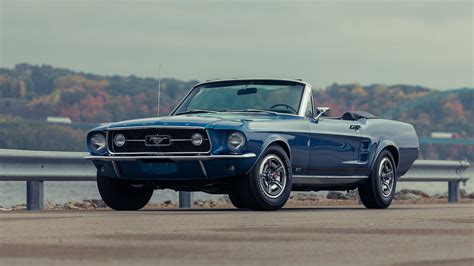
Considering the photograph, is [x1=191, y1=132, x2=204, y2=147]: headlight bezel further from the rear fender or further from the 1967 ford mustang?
the rear fender

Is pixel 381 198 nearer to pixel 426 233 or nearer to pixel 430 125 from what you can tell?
pixel 426 233

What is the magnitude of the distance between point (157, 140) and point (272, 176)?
1162 mm

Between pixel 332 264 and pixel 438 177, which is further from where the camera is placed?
pixel 438 177

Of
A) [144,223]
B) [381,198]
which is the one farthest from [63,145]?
[144,223]

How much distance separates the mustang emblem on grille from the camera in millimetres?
12273

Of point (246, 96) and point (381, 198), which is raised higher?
point (246, 96)

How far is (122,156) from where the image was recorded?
12547 millimetres

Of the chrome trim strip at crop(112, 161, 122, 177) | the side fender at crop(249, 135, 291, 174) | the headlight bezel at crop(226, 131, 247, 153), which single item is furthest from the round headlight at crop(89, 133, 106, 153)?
the side fender at crop(249, 135, 291, 174)

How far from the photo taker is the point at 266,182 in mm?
12336

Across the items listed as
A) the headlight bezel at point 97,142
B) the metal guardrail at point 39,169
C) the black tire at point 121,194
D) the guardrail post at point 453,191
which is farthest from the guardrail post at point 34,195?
the guardrail post at point 453,191

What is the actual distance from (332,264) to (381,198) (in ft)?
26.3

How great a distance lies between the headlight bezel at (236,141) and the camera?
12078mm

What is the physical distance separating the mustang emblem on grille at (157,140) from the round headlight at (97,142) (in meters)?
0.64

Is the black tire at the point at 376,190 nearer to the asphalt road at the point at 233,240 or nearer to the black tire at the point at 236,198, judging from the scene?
the black tire at the point at 236,198
